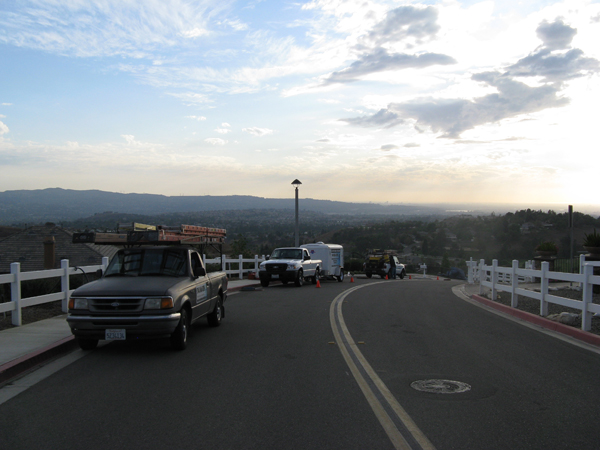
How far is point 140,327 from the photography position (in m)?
8.09

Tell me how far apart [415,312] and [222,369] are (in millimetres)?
7860

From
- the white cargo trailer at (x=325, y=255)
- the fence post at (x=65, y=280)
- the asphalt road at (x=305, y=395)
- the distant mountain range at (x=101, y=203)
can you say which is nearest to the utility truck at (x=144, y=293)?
the asphalt road at (x=305, y=395)

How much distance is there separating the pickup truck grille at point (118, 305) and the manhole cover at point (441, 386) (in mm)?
4449

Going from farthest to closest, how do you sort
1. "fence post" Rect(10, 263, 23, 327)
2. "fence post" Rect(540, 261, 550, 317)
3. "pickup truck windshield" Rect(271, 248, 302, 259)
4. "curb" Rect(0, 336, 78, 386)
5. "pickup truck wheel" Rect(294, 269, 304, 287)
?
"pickup truck windshield" Rect(271, 248, 302, 259) < "pickup truck wheel" Rect(294, 269, 304, 287) < "fence post" Rect(540, 261, 550, 317) < "fence post" Rect(10, 263, 23, 327) < "curb" Rect(0, 336, 78, 386)

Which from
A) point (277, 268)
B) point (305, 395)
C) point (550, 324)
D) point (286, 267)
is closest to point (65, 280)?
point (305, 395)

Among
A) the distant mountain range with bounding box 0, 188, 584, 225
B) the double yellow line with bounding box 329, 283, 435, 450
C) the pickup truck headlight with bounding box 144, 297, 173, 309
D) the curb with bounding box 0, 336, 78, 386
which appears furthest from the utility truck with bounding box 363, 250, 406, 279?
the distant mountain range with bounding box 0, 188, 584, 225

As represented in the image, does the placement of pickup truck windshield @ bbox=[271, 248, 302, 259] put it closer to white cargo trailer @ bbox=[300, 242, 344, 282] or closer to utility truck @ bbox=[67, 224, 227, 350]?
white cargo trailer @ bbox=[300, 242, 344, 282]

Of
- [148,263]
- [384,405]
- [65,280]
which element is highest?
[148,263]

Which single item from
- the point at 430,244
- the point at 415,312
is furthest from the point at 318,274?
the point at 430,244

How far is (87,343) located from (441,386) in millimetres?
5854

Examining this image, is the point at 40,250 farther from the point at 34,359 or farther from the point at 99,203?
the point at 99,203

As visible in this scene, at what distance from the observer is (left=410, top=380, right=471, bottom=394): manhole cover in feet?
20.7

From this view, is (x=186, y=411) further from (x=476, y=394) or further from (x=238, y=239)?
(x=238, y=239)

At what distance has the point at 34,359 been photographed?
25.2 feet
